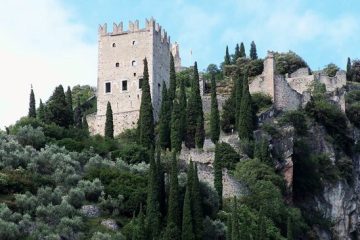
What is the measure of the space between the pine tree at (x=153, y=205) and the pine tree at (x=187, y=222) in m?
1.31

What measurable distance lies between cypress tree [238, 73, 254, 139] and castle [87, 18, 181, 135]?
37.7ft

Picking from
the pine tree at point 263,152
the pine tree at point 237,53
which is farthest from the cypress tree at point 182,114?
the pine tree at point 237,53

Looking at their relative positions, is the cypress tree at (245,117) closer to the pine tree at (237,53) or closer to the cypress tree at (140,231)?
the cypress tree at (140,231)

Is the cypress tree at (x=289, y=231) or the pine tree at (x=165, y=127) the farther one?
the pine tree at (x=165, y=127)

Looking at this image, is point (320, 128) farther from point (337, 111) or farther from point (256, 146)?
point (256, 146)

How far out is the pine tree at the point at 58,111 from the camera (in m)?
73.3

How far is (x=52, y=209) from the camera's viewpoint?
54.6 metres

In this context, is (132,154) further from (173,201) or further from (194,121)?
(173,201)

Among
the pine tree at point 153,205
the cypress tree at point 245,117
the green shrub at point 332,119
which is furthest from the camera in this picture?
the green shrub at point 332,119

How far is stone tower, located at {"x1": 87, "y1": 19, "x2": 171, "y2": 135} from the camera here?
268 feet

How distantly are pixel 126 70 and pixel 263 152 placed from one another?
18858 mm

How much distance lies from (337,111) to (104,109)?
1758 cm

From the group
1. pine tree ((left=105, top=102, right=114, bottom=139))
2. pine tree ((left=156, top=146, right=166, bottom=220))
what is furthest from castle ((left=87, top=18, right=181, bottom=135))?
pine tree ((left=156, top=146, right=166, bottom=220))

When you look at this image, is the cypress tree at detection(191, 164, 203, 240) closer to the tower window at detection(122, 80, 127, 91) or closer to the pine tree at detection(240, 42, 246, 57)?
the tower window at detection(122, 80, 127, 91)
